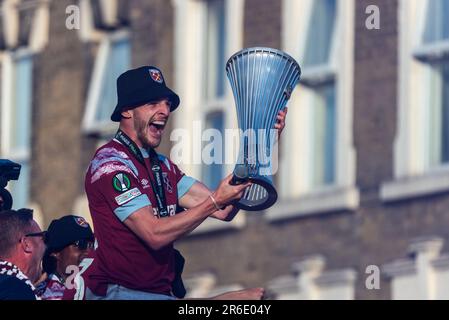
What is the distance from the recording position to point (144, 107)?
1085 centimetres

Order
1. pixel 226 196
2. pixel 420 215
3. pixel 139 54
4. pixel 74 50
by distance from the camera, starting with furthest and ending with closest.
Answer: pixel 74 50 < pixel 139 54 < pixel 420 215 < pixel 226 196

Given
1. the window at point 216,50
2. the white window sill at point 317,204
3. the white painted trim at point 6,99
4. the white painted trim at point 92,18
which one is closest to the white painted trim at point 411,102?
the white window sill at point 317,204

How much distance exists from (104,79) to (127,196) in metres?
14.4

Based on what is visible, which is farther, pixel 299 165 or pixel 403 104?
pixel 299 165

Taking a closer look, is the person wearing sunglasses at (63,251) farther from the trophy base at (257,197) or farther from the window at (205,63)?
the window at (205,63)

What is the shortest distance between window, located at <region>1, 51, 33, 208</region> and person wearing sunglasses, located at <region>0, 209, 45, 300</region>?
565 inches

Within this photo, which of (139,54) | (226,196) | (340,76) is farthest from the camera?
(139,54)

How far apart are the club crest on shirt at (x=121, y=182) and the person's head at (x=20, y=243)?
720mm

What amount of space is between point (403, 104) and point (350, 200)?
3.73ft

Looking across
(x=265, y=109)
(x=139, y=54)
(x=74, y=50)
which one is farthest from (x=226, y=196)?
(x=74, y=50)

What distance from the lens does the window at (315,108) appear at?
2058cm
